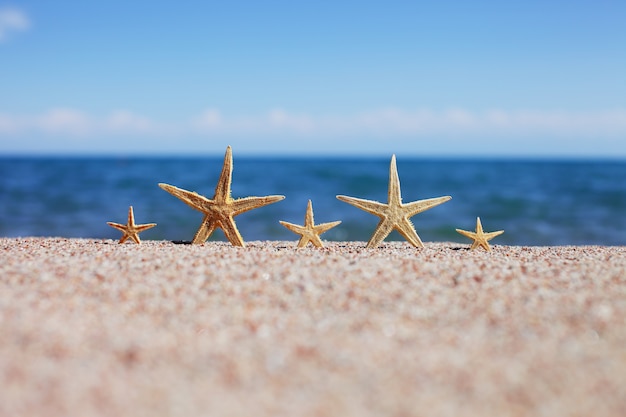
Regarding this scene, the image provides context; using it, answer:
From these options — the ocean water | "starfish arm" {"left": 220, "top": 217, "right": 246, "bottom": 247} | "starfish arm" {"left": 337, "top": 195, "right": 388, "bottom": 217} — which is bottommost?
the ocean water

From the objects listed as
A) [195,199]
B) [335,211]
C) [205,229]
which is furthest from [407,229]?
[335,211]

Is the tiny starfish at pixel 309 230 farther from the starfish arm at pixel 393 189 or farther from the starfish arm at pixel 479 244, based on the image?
the starfish arm at pixel 479 244

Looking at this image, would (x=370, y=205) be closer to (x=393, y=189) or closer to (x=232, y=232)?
(x=393, y=189)

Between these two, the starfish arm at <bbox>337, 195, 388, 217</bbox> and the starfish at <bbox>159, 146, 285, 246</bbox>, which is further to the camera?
the starfish arm at <bbox>337, 195, 388, 217</bbox>

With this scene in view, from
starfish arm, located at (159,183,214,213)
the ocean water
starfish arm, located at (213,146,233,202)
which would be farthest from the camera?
the ocean water

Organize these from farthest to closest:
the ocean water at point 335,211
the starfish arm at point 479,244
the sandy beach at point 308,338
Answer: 1. the ocean water at point 335,211
2. the starfish arm at point 479,244
3. the sandy beach at point 308,338

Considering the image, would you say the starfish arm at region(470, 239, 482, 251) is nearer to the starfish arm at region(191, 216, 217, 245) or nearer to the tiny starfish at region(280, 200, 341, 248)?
the tiny starfish at region(280, 200, 341, 248)

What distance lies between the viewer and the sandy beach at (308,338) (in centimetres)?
255

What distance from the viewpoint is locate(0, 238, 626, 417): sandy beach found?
255 centimetres

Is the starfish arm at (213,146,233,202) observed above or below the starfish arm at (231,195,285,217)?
above

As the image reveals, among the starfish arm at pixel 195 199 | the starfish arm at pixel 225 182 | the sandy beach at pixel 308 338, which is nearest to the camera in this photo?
the sandy beach at pixel 308 338

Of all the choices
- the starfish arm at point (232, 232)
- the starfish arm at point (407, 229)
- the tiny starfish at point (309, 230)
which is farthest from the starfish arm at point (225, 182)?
the starfish arm at point (407, 229)

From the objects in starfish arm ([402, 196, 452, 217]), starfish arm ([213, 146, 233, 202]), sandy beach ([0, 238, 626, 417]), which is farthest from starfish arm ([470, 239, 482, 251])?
starfish arm ([213, 146, 233, 202])

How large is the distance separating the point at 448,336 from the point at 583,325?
94cm
